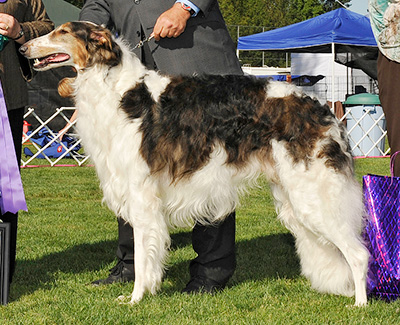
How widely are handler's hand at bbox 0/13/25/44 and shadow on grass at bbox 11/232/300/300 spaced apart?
6.00 ft

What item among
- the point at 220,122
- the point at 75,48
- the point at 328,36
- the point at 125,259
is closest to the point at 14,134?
the point at 75,48

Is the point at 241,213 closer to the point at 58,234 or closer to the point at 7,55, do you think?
the point at 58,234

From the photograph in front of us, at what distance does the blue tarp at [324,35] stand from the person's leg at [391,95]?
10980 millimetres

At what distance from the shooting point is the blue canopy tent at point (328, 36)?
1502 cm

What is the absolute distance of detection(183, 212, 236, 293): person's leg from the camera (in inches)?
169

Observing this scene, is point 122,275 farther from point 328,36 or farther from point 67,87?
point 328,36

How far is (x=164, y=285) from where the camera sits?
4.46 meters

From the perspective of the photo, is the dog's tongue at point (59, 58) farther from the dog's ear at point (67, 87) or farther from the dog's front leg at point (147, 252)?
the dog's front leg at point (147, 252)

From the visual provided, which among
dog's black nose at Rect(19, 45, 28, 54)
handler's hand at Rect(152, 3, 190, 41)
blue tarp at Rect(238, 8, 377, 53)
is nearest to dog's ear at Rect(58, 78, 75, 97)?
dog's black nose at Rect(19, 45, 28, 54)

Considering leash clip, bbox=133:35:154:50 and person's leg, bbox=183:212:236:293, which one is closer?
leash clip, bbox=133:35:154:50

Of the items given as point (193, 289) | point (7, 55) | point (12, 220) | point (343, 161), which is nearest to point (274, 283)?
point (193, 289)

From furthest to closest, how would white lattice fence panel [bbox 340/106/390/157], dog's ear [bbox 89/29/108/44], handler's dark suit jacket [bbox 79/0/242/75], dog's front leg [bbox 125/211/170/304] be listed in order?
1. white lattice fence panel [bbox 340/106/390/157]
2. handler's dark suit jacket [bbox 79/0/242/75]
3. dog's front leg [bbox 125/211/170/304]
4. dog's ear [bbox 89/29/108/44]

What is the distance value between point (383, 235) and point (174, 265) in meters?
1.84

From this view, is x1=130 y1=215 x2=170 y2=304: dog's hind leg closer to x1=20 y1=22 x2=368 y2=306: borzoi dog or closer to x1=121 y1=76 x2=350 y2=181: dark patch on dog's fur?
x1=20 y1=22 x2=368 y2=306: borzoi dog
